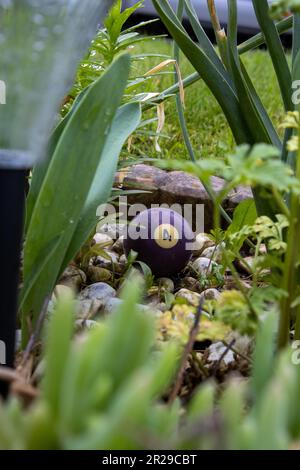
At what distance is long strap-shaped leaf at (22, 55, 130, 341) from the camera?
0.94 meters

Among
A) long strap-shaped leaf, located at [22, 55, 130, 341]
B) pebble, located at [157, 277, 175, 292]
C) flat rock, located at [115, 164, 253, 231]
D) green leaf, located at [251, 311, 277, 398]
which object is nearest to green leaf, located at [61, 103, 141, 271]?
long strap-shaped leaf, located at [22, 55, 130, 341]

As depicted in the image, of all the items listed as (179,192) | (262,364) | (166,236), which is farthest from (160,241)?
(262,364)

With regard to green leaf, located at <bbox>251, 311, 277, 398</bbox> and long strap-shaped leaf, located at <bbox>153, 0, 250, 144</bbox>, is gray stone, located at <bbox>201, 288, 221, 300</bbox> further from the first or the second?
green leaf, located at <bbox>251, 311, 277, 398</bbox>

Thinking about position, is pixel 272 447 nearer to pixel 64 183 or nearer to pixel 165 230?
pixel 64 183

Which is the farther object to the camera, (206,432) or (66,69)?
(66,69)

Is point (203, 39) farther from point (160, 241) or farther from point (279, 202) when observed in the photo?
point (279, 202)

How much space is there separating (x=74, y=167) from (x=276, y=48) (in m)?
0.61

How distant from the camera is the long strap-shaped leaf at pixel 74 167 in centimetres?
94

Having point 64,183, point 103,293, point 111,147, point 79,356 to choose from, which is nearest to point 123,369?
point 79,356

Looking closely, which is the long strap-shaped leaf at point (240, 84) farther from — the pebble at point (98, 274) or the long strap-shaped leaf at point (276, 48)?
the pebble at point (98, 274)

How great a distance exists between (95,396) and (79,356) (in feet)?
0.10

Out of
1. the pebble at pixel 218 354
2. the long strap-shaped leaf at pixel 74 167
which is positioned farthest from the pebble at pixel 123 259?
the long strap-shaped leaf at pixel 74 167

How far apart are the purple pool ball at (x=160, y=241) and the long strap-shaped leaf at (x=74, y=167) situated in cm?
75
